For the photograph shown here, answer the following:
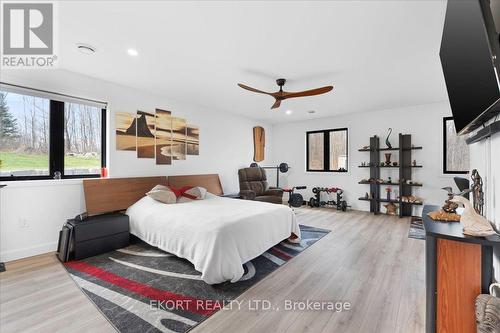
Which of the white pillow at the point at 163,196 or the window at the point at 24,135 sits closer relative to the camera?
the window at the point at 24,135

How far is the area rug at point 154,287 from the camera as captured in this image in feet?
5.71

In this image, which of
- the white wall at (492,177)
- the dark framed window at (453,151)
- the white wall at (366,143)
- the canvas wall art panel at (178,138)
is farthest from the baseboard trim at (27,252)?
the dark framed window at (453,151)

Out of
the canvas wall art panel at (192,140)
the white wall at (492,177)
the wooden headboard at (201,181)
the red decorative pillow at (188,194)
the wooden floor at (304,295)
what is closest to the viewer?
the white wall at (492,177)

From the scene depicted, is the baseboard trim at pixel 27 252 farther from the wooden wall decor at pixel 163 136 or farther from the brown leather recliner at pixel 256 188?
the brown leather recliner at pixel 256 188

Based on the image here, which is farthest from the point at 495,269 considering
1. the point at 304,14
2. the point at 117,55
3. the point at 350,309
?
the point at 117,55

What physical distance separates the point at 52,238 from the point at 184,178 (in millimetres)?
2115

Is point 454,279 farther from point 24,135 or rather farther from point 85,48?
point 24,135

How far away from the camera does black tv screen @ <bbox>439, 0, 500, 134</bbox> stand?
100 cm

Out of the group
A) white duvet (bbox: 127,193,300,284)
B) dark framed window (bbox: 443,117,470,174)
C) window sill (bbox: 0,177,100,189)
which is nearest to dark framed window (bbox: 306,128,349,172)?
dark framed window (bbox: 443,117,470,174)

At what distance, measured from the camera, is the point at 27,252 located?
9.33ft

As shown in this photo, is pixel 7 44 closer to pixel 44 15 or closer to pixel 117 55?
pixel 44 15

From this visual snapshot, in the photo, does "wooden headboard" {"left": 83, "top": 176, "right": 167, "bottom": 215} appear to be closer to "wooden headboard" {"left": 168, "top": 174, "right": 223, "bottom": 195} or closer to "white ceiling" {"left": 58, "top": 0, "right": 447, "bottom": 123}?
"wooden headboard" {"left": 168, "top": 174, "right": 223, "bottom": 195}

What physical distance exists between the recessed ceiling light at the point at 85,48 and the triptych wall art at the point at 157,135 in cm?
118

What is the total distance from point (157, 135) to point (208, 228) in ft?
8.46
